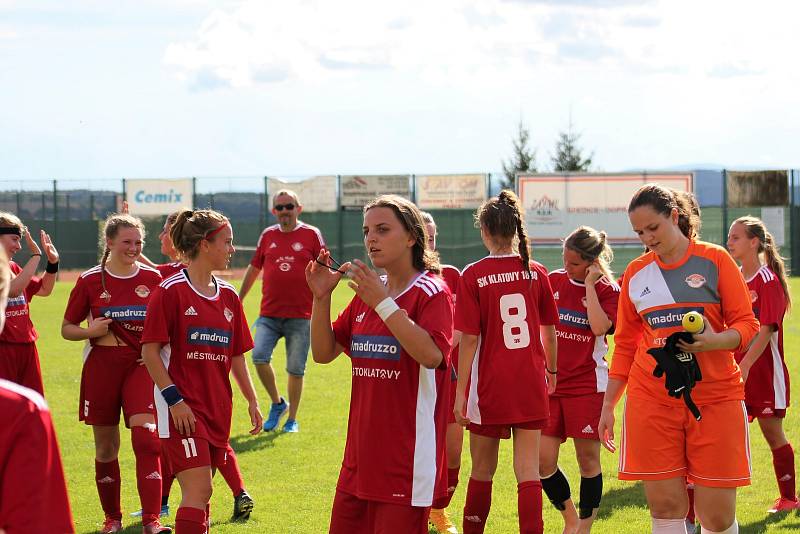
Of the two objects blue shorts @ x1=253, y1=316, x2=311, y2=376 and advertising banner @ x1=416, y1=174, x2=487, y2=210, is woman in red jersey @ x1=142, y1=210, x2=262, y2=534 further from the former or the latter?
advertising banner @ x1=416, y1=174, x2=487, y2=210

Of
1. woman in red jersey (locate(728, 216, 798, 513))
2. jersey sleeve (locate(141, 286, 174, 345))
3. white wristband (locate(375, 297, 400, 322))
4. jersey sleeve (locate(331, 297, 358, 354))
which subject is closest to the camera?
white wristband (locate(375, 297, 400, 322))

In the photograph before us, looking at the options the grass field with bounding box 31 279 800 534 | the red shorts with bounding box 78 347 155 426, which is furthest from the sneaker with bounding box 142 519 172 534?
the red shorts with bounding box 78 347 155 426

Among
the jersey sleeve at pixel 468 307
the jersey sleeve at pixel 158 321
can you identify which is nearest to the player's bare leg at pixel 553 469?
the jersey sleeve at pixel 468 307

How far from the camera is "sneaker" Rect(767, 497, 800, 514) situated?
22.6 feet

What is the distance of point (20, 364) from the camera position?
6.74 metres

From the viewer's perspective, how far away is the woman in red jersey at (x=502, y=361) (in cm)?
559

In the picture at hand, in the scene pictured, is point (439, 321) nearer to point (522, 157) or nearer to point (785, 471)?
point (785, 471)

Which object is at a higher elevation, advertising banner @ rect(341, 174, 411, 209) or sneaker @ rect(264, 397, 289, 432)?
advertising banner @ rect(341, 174, 411, 209)

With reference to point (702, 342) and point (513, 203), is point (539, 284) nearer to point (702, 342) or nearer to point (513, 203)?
point (513, 203)

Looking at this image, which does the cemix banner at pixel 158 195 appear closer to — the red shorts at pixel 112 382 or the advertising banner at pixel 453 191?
the advertising banner at pixel 453 191

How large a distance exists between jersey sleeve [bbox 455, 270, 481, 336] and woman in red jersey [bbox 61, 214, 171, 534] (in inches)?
83.6

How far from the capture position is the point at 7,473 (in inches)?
88.1

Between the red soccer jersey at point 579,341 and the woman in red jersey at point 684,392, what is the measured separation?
138cm

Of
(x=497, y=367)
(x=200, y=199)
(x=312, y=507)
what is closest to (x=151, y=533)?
(x=312, y=507)
